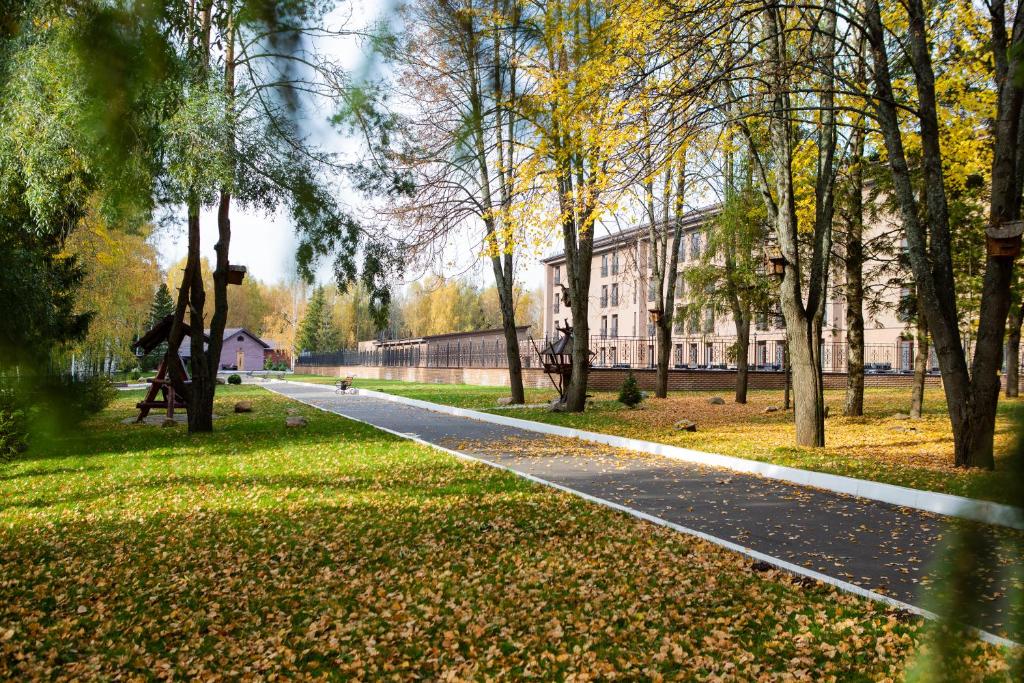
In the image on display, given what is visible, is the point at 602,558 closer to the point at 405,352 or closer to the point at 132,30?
the point at 132,30

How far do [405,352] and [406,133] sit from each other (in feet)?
177

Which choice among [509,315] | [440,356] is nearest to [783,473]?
[509,315]

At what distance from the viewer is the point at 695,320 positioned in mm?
25938

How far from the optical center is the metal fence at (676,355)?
3686cm

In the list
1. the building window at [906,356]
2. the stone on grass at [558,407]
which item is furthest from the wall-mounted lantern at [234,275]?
the building window at [906,356]

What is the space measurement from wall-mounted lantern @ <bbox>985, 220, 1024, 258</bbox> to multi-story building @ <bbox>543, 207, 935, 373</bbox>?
1000 centimetres

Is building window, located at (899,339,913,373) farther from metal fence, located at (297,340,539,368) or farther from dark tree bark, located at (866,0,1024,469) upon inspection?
dark tree bark, located at (866,0,1024,469)

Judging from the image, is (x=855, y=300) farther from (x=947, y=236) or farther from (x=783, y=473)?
(x=783, y=473)

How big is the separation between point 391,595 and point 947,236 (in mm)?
10044

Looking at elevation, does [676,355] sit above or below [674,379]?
above

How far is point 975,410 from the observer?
10.6m

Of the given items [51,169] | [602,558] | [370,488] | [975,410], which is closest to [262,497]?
[370,488]

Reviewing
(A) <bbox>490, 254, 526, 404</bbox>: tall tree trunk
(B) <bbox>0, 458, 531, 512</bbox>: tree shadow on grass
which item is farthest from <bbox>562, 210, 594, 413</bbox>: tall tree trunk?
(B) <bbox>0, 458, 531, 512</bbox>: tree shadow on grass

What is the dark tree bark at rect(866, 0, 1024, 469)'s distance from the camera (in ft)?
34.4
